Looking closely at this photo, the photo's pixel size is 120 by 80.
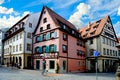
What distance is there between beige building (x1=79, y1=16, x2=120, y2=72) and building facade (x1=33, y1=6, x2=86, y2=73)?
536 centimetres

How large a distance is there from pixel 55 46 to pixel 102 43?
17105mm

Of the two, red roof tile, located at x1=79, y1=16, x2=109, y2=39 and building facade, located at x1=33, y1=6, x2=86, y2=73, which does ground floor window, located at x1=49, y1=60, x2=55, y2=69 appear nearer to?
building facade, located at x1=33, y1=6, x2=86, y2=73

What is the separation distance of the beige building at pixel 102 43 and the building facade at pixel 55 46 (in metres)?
5.36

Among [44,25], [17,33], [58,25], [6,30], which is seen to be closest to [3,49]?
[6,30]

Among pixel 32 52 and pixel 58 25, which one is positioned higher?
pixel 58 25

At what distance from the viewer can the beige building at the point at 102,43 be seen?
152ft

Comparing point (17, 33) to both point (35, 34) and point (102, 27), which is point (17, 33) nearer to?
point (35, 34)

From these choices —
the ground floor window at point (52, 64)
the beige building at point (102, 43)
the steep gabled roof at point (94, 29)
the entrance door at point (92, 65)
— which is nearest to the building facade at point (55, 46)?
the ground floor window at point (52, 64)

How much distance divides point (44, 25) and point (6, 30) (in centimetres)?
2477

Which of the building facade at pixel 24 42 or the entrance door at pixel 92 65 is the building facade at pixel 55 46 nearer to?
the building facade at pixel 24 42

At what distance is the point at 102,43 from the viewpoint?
4725 centimetres

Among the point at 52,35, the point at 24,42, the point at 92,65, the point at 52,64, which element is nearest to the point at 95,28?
the point at 92,65

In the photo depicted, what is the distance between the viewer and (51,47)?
36125mm

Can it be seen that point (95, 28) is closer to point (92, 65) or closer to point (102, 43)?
point (102, 43)
